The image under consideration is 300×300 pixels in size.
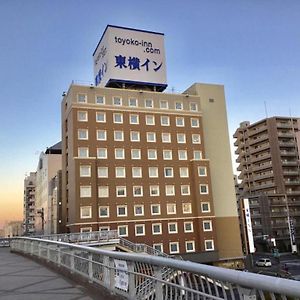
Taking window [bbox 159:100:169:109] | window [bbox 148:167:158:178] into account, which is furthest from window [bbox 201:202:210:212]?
window [bbox 159:100:169:109]

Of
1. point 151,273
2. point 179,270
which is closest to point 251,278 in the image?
point 179,270

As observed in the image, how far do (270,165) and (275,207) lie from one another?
31.1 ft

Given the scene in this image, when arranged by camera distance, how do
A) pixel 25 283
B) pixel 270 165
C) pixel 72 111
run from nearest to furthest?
pixel 25 283, pixel 72 111, pixel 270 165

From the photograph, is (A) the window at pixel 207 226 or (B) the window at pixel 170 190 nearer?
(A) the window at pixel 207 226

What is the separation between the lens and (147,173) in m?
53.1

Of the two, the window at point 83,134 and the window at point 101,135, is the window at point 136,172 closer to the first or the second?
the window at point 101,135

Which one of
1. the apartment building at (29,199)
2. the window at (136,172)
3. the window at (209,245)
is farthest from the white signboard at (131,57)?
the apartment building at (29,199)

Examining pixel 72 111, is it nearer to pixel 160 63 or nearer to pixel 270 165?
pixel 160 63

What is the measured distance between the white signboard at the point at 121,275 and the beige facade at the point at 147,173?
42162mm

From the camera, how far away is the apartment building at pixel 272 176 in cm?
7438

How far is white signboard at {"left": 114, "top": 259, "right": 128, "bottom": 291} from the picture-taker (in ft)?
19.0

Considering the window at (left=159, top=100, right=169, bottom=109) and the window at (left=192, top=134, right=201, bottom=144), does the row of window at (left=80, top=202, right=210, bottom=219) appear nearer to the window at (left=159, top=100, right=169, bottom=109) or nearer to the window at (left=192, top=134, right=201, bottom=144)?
the window at (left=192, top=134, right=201, bottom=144)

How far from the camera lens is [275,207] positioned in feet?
248

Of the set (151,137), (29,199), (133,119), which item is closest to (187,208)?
(151,137)
